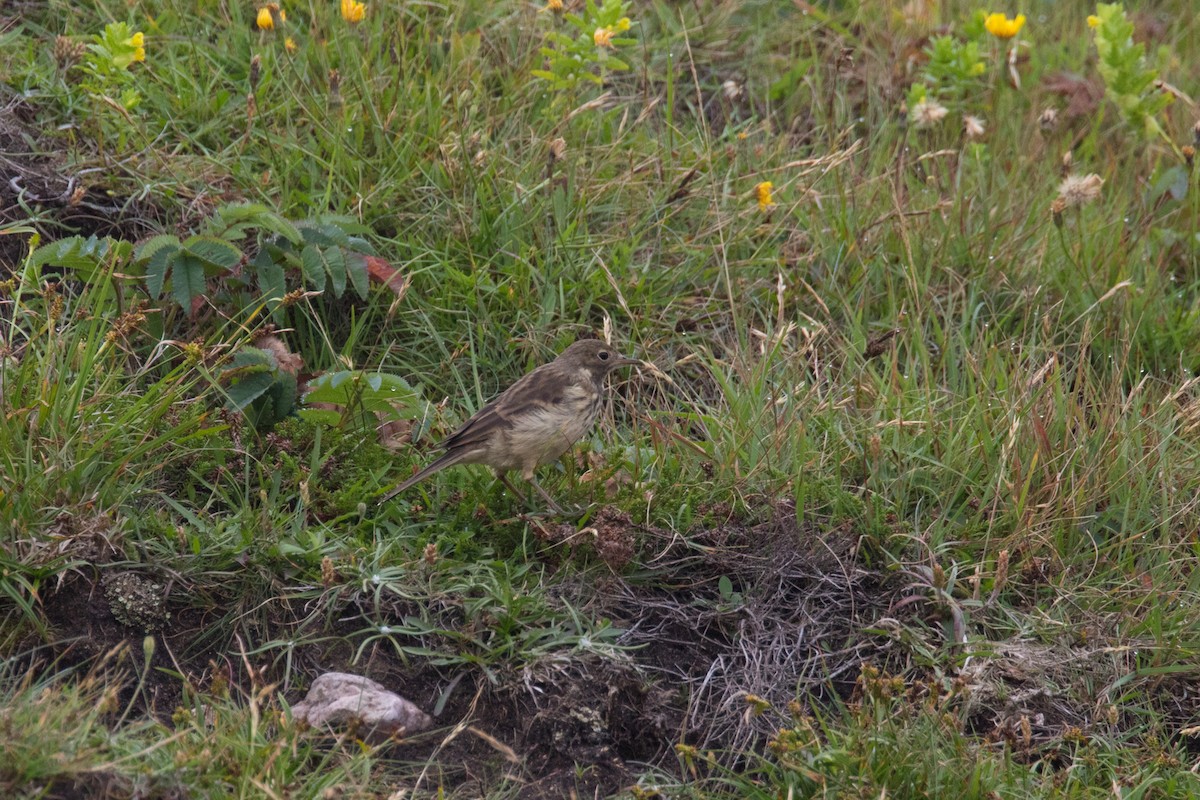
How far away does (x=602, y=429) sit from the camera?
235 inches

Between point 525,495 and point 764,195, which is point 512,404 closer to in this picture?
point 525,495

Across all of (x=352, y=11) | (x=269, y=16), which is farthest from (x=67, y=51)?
(x=352, y=11)

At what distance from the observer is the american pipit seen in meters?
5.17

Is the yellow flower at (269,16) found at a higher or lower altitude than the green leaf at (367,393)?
higher

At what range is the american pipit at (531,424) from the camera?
17.0ft

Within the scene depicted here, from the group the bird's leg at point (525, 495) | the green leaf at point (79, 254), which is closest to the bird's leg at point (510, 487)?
the bird's leg at point (525, 495)

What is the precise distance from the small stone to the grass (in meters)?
0.08

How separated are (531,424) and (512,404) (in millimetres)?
197

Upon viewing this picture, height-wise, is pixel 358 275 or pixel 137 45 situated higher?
pixel 137 45

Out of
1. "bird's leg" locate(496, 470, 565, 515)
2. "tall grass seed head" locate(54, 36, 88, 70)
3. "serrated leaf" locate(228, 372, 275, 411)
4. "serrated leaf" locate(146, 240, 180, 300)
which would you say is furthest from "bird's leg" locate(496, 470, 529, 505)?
"tall grass seed head" locate(54, 36, 88, 70)

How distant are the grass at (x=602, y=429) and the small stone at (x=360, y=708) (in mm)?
82

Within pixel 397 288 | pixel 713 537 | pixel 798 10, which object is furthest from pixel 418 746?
pixel 798 10

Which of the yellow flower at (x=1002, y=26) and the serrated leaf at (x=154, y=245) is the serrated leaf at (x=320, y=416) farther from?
the yellow flower at (x=1002, y=26)

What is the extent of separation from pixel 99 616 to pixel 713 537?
214cm
